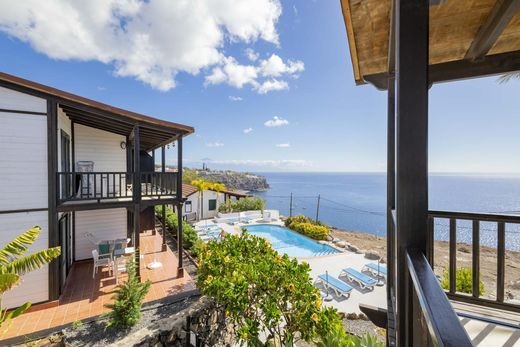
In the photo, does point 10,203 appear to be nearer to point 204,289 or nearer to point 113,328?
point 113,328

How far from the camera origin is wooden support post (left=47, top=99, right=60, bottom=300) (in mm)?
6016

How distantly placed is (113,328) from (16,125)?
5588mm

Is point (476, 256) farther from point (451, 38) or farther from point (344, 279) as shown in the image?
point (344, 279)

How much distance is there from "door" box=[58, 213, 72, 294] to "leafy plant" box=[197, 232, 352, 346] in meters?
4.95

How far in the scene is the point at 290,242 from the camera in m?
15.6

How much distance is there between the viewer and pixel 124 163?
10.4 meters

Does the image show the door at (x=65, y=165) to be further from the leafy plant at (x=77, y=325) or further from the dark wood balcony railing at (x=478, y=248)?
the dark wood balcony railing at (x=478, y=248)

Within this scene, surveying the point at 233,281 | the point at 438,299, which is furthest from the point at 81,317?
the point at 438,299

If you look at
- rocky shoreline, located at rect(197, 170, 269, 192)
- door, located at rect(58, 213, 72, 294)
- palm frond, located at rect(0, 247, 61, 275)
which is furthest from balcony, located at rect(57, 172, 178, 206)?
rocky shoreline, located at rect(197, 170, 269, 192)

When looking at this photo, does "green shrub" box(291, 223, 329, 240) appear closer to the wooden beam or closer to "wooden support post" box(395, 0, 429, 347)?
the wooden beam

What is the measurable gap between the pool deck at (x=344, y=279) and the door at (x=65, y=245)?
8456 mm

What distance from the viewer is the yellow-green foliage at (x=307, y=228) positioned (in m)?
15.1

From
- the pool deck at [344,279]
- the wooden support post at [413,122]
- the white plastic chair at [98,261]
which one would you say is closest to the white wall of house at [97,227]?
the white plastic chair at [98,261]

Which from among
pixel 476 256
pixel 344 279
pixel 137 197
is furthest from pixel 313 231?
pixel 476 256
